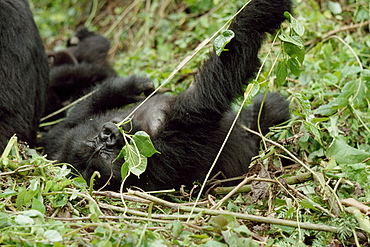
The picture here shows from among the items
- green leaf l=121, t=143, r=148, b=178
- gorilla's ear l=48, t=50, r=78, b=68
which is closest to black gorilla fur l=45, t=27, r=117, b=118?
gorilla's ear l=48, t=50, r=78, b=68

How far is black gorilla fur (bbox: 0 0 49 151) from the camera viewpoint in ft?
9.91

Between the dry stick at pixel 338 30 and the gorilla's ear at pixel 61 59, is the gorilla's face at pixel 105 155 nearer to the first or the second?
the gorilla's ear at pixel 61 59

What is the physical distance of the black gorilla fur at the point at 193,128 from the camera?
266 centimetres

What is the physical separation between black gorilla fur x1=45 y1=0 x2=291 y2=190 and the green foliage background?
0.16m

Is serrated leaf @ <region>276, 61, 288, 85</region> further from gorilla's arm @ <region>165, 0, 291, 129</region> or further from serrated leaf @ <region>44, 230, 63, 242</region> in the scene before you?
serrated leaf @ <region>44, 230, 63, 242</region>

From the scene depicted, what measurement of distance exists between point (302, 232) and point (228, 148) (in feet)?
2.94

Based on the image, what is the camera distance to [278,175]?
2.79 m

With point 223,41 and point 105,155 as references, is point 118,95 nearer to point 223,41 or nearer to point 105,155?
point 105,155

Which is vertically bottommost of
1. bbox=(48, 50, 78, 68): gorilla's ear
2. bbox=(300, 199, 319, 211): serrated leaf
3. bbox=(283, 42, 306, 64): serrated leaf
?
bbox=(300, 199, 319, 211): serrated leaf

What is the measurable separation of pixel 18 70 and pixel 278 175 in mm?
1800

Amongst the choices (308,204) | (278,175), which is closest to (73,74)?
(278,175)

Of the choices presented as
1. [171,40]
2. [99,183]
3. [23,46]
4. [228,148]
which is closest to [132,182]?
[99,183]

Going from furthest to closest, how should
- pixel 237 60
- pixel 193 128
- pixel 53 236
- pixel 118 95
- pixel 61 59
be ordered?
pixel 61 59 < pixel 118 95 < pixel 193 128 < pixel 237 60 < pixel 53 236

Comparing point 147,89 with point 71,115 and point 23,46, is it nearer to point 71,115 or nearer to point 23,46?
point 71,115
